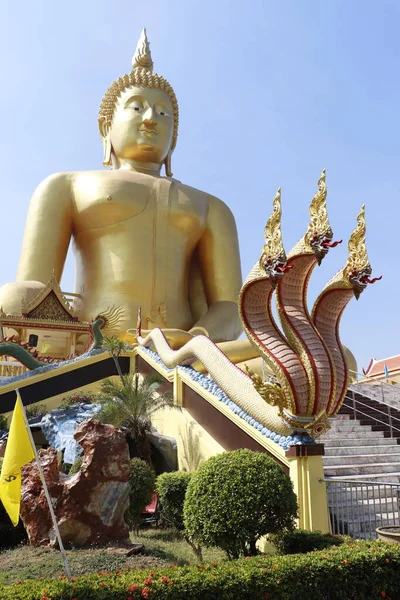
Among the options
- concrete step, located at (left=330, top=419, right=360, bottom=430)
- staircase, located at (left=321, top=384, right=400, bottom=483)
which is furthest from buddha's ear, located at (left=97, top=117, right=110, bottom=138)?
concrete step, located at (left=330, top=419, right=360, bottom=430)

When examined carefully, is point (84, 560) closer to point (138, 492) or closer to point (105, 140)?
point (138, 492)

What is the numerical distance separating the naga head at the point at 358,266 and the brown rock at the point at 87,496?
3.32 m

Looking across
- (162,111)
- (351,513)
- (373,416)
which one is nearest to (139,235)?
(162,111)

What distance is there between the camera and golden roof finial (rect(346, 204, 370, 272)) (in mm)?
Result: 6918

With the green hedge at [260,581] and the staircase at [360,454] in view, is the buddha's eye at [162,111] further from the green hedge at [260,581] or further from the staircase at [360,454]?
the green hedge at [260,581]

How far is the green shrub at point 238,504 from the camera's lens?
17.2ft

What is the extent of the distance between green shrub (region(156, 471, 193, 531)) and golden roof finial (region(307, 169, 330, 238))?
134 inches

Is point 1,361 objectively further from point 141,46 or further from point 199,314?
point 141,46

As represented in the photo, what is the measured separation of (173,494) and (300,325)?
262 centimetres

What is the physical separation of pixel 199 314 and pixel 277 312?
34.9ft

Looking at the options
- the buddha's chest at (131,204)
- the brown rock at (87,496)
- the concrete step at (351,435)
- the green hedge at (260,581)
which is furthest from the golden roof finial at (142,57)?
the green hedge at (260,581)

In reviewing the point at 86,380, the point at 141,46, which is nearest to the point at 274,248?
the point at 86,380

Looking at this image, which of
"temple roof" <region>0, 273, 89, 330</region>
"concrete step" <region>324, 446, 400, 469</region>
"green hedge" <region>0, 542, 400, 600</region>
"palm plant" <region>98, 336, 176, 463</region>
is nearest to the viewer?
"green hedge" <region>0, 542, 400, 600</region>

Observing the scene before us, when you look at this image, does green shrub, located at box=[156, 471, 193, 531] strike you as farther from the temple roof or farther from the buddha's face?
the buddha's face
